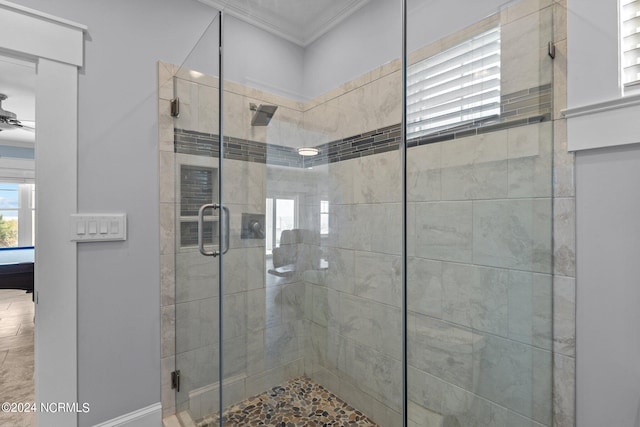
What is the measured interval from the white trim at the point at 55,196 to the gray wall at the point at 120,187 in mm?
41

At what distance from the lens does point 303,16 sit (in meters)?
1.10

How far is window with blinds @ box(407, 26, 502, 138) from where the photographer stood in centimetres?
103

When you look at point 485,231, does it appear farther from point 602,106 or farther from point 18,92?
point 18,92

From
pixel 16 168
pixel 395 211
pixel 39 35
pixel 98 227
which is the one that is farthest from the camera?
pixel 16 168

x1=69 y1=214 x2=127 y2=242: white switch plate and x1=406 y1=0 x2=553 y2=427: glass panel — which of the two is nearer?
x1=406 y1=0 x2=553 y2=427: glass panel

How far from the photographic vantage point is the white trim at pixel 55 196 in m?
1.43

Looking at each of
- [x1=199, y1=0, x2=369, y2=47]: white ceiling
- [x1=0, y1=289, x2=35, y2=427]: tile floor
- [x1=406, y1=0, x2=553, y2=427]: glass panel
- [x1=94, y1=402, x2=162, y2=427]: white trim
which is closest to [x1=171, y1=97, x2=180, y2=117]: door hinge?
[x1=199, y1=0, x2=369, y2=47]: white ceiling

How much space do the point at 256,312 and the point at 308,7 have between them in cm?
114

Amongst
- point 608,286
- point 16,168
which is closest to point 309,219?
point 608,286

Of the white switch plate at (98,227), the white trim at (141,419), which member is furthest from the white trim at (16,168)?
the white trim at (141,419)

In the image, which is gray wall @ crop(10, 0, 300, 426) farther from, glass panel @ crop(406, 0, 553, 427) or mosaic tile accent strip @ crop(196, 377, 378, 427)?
glass panel @ crop(406, 0, 553, 427)

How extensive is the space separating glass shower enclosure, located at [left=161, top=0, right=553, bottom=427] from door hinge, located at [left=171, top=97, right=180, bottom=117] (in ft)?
2.22

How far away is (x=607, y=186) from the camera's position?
97 centimetres

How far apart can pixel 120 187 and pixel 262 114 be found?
3.35ft
